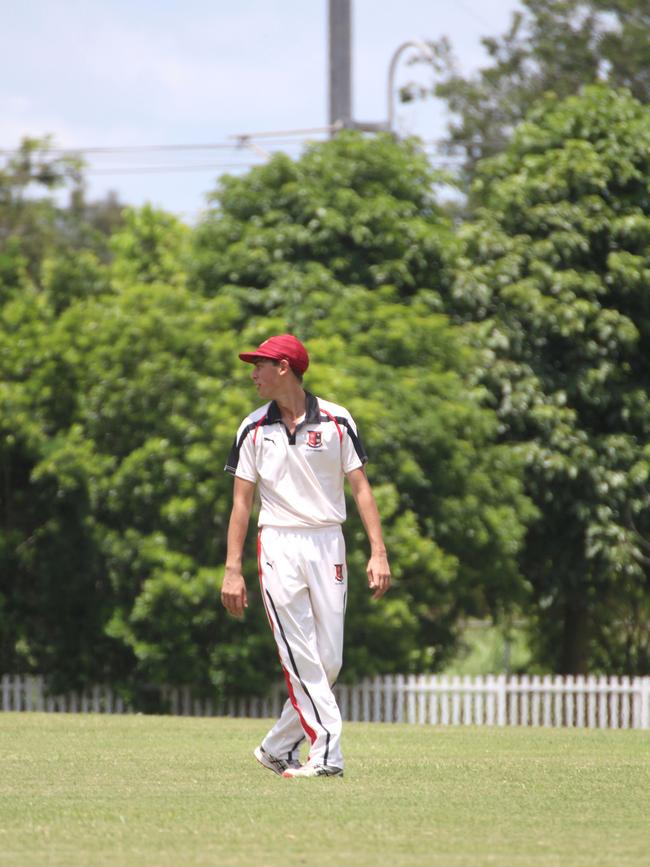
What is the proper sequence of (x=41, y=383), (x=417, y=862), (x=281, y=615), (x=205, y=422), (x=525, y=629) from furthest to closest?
(x=525, y=629) → (x=41, y=383) → (x=205, y=422) → (x=281, y=615) → (x=417, y=862)

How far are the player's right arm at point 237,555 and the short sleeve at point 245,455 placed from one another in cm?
3

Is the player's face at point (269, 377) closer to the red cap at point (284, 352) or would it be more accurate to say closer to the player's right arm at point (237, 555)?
the red cap at point (284, 352)

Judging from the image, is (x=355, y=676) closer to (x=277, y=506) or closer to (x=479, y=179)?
(x=479, y=179)

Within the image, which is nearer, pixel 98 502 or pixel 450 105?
pixel 98 502

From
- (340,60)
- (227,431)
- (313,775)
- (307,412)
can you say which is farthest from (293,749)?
(340,60)

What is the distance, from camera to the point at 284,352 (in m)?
7.39

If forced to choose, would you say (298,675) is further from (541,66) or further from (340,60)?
(541,66)

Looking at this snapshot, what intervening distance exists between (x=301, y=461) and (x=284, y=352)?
1.64 feet

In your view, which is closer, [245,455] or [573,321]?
[245,455]

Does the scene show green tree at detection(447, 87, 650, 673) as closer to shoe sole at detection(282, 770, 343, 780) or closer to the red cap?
the red cap

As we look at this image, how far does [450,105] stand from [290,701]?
33092 mm

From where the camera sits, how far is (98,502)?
18.0 metres

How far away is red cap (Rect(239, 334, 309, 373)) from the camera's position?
24.1ft

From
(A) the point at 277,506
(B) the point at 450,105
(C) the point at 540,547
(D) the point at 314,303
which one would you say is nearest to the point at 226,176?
(D) the point at 314,303
